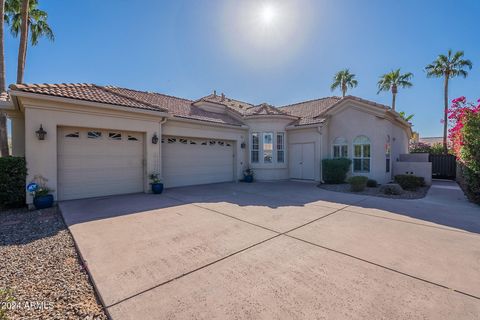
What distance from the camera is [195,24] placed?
1021 cm

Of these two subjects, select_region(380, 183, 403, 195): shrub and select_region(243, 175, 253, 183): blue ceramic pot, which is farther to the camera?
select_region(243, 175, 253, 183): blue ceramic pot

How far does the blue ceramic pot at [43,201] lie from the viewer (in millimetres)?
6617

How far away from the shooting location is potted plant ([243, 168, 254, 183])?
13.0 metres

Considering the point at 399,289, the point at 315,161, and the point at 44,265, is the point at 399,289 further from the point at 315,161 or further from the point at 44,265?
the point at 315,161

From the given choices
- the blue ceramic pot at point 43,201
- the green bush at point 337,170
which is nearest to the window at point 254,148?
the green bush at point 337,170

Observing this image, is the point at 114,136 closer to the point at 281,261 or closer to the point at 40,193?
the point at 40,193

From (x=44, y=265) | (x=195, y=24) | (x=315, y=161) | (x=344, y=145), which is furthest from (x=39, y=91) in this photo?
(x=344, y=145)

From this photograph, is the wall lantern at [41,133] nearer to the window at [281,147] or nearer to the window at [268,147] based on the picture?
the window at [268,147]

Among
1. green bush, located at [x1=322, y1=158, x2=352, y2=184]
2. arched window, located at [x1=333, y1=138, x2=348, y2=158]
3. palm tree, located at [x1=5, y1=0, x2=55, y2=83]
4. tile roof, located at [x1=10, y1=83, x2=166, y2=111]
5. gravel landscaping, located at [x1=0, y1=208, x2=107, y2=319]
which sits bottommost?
gravel landscaping, located at [x1=0, y1=208, x2=107, y2=319]

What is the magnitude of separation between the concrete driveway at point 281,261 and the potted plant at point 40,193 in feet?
3.19

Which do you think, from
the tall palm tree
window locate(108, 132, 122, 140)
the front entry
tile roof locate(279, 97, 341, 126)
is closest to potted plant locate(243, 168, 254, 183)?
the front entry

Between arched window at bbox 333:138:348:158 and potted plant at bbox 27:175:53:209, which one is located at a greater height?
arched window at bbox 333:138:348:158

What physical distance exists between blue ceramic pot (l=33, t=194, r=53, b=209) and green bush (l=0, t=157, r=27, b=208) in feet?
1.97

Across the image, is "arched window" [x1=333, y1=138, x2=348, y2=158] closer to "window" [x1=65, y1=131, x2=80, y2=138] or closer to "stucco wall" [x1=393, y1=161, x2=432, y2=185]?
"stucco wall" [x1=393, y1=161, x2=432, y2=185]
